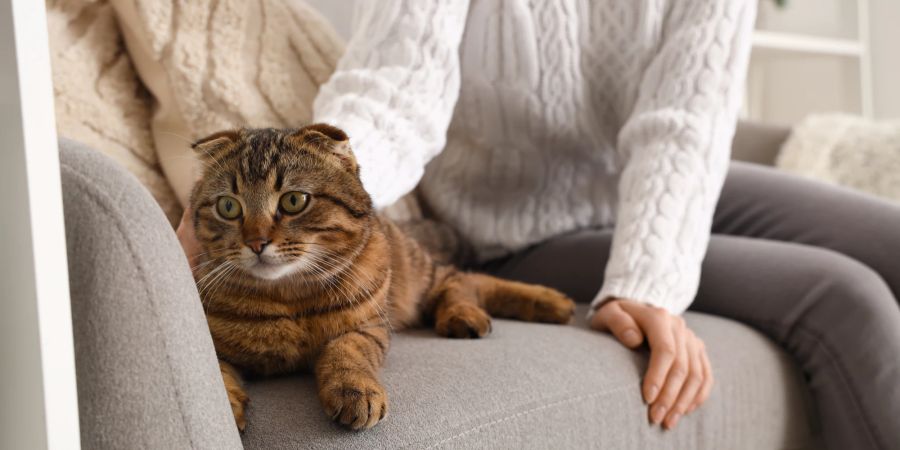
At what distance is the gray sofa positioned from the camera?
0.53 m

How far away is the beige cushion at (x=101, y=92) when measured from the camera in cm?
117

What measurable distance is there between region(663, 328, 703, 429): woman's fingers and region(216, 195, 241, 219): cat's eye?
557 mm

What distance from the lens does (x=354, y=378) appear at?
72 centimetres

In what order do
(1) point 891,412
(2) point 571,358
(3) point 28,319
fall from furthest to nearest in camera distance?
(1) point 891,412
(2) point 571,358
(3) point 28,319

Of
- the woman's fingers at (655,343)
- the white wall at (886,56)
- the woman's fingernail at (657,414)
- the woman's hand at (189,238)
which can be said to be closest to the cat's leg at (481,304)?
the woman's fingers at (655,343)

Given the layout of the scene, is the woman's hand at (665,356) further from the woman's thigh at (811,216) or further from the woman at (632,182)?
the woman's thigh at (811,216)

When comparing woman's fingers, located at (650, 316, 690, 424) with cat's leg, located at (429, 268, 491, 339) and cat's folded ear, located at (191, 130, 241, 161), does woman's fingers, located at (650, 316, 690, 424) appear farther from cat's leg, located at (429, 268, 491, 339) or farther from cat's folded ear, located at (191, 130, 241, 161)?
cat's folded ear, located at (191, 130, 241, 161)

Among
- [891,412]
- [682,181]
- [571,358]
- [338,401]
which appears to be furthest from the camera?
[682,181]

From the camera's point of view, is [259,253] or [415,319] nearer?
[259,253]

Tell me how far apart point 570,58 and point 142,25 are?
2.32 feet

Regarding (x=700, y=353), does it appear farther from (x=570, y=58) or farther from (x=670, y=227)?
(x=570, y=58)

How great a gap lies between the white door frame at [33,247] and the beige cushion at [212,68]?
65cm

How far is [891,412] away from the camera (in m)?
1.09

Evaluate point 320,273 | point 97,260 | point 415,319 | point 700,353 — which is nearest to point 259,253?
point 320,273
